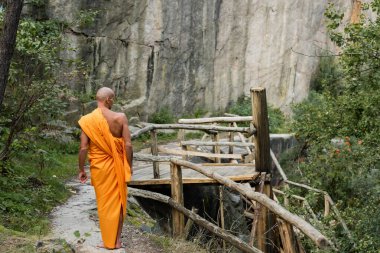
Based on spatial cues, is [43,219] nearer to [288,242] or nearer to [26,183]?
[26,183]

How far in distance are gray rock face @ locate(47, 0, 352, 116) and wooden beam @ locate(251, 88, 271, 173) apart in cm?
792

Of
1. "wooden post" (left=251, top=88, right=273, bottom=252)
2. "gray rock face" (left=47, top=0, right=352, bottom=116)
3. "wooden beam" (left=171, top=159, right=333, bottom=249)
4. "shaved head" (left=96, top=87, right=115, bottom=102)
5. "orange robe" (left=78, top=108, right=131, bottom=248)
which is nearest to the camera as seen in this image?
"wooden beam" (left=171, top=159, right=333, bottom=249)

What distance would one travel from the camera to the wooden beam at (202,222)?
8220 mm

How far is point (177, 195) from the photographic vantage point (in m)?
9.62

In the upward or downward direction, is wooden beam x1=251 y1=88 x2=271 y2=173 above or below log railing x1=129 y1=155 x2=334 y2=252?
above

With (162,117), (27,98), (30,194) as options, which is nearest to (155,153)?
(30,194)

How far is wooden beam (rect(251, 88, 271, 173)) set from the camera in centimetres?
962

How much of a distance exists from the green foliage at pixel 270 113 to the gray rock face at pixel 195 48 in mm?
443

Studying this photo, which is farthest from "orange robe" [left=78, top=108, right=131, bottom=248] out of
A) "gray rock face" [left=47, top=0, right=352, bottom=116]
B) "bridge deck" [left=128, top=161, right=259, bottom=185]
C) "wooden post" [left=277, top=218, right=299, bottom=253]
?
"gray rock face" [left=47, top=0, right=352, bottom=116]

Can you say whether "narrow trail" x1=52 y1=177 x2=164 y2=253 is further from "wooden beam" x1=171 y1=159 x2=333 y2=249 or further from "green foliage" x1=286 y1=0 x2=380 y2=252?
"green foliage" x1=286 y1=0 x2=380 y2=252

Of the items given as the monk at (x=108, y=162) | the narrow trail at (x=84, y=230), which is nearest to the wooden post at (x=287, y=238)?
the narrow trail at (x=84, y=230)

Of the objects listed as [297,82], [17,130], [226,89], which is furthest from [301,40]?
[17,130]

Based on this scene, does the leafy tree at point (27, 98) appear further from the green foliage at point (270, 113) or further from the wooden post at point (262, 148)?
the green foliage at point (270, 113)

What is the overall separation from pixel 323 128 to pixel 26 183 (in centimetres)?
566
